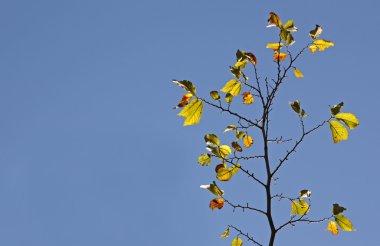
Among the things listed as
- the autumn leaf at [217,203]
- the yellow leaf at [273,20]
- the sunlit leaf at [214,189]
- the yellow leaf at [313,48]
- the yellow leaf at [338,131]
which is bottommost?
the autumn leaf at [217,203]

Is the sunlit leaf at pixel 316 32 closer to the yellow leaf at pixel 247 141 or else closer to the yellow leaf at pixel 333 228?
the yellow leaf at pixel 247 141

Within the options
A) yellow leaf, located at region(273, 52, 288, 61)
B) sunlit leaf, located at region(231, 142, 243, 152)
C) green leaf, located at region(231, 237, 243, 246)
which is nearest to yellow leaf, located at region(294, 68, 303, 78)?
yellow leaf, located at region(273, 52, 288, 61)

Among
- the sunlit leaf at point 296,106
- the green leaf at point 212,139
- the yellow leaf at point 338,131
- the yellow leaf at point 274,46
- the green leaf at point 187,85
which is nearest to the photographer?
the green leaf at point 187,85

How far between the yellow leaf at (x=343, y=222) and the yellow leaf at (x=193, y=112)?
133 centimetres

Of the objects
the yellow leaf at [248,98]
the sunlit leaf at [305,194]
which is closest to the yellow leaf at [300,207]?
the sunlit leaf at [305,194]

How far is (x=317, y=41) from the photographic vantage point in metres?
3.29

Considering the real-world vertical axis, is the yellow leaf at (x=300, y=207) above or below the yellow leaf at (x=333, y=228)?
above

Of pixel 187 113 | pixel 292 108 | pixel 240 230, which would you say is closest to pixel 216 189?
pixel 240 230

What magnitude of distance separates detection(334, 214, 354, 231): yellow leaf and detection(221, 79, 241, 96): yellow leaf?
1264 mm

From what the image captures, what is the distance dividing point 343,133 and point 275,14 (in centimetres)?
102

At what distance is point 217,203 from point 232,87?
38.1 inches

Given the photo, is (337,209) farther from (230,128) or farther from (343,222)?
(230,128)

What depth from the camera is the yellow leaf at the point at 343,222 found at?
121 inches

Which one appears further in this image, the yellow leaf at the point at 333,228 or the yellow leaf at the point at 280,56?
the yellow leaf at the point at 280,56
